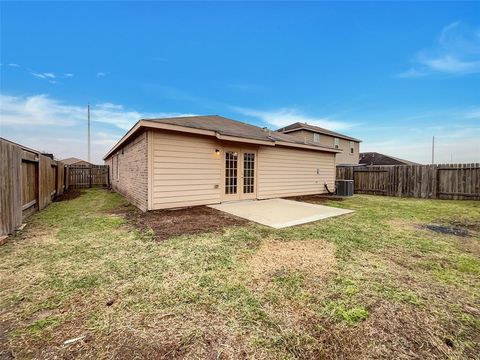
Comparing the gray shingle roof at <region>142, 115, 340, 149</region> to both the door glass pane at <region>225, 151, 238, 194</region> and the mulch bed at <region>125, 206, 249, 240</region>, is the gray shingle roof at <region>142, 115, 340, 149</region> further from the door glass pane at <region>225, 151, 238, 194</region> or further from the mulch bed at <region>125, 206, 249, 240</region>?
the mulch bed at <region>125, 206, 249, 240</region>

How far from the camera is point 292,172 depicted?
10453 millimetres

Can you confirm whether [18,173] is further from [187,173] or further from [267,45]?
[267,45]

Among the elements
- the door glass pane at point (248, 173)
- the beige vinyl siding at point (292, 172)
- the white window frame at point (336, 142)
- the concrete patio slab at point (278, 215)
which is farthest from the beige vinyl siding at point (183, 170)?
the white window frame at point (336, 142)

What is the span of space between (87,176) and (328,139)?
2311 centimetres

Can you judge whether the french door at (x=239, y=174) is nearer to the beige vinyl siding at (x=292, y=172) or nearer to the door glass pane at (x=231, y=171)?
the door glass pane at (x=231, y=171)

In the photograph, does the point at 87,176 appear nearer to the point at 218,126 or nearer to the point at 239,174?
the point at 218,126

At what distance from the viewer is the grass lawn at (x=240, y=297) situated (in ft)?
5.07

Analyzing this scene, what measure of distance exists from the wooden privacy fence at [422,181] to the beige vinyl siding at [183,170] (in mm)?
10163

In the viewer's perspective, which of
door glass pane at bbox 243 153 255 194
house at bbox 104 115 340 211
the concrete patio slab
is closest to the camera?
the concrete patio slab

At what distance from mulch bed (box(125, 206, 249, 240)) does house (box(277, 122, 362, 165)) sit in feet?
56.0

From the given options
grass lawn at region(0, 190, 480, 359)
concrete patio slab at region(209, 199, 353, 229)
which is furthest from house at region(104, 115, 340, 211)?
grass lawn at region(0, 190, 480, 359)

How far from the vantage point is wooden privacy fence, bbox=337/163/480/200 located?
32.8ft

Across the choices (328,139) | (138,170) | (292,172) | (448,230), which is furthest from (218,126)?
(328,139)

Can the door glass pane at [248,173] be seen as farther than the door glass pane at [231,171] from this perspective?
Yes
